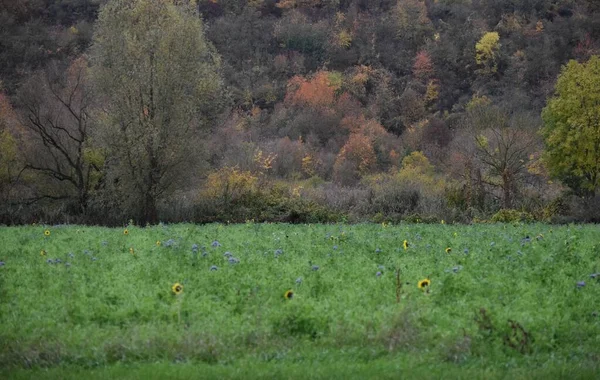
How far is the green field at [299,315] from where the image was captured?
779 centimetres

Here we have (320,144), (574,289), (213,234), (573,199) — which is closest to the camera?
(574,289)

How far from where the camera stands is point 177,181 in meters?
35.9

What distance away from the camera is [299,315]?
9156mm

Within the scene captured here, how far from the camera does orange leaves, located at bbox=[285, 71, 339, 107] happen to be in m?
98.8

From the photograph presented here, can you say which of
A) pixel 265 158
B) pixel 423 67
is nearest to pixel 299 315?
pixel 265 158

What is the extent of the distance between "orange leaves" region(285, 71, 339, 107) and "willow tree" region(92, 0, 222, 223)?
62.3m

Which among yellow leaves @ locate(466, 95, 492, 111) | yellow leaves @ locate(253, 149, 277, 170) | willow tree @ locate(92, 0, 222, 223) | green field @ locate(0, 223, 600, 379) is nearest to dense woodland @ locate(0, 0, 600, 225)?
willow tree @ locate(92, 0, 222, 223)

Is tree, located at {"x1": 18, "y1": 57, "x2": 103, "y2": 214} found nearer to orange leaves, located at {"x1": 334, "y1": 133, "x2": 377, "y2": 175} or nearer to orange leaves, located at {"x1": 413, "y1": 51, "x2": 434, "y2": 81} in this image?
orange leaves, located at {"x1": 334, "y1": 133, "x2": 377, "y2": 175}

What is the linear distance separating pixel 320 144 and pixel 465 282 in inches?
3149

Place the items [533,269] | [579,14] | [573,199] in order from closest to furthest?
[533,269], [573,199], [579,14]

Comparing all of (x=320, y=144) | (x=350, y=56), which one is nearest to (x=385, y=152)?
(x=320, y=144)

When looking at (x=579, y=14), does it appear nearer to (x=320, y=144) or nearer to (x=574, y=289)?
(x=320, y=144)

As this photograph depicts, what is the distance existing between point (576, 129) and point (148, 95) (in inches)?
1056

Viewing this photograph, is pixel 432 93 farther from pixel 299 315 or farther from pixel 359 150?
pixel 299 315
